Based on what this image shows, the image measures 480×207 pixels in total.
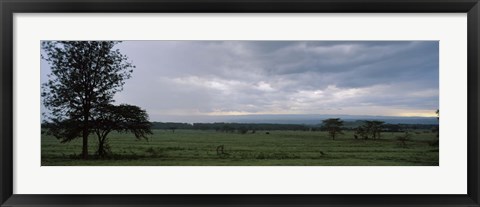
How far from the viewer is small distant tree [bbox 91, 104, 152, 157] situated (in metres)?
3.62

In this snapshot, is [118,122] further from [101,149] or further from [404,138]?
[404,138]

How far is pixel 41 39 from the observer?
3.39 m

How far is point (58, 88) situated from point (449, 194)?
3443 mm

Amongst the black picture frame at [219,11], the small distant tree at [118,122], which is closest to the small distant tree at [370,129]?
the black picture frame at [219,11]

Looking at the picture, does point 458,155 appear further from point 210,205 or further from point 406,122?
point 210,205

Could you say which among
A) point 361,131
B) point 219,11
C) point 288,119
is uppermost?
point 219,11

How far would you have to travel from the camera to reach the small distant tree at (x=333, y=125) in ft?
11.9

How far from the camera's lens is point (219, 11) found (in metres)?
3.32

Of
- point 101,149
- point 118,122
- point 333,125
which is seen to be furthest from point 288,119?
point 101,149

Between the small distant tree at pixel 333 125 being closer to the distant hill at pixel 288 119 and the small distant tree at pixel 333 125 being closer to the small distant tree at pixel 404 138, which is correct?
the distant hill at pixel 288 119

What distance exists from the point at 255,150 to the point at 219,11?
1.25 meters

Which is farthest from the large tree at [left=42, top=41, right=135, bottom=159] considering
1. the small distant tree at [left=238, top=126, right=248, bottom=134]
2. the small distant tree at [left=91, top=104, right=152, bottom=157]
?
the small distant tree at [left=238, top=126, right=248, bottom=134]

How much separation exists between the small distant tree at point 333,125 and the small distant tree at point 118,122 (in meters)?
1.58

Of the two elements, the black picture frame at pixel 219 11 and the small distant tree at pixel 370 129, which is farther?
the small distant tree at pixel 370 129
